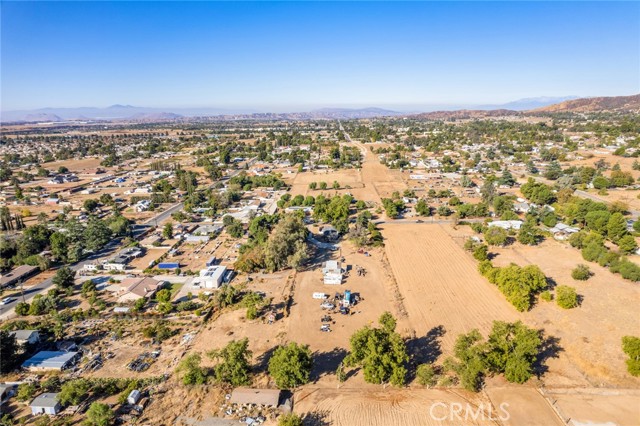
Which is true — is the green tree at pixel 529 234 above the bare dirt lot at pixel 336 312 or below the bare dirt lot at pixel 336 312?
above

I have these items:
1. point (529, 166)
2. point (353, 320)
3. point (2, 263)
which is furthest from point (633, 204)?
point (2, 263)

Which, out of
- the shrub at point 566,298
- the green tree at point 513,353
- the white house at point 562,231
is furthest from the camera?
the white house at point 562,231

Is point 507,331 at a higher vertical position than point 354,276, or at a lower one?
higher

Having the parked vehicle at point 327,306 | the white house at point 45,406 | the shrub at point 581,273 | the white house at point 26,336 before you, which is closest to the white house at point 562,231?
the shrub at point 581,273

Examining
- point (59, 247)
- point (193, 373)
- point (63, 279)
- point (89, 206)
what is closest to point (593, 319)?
point (193, 373)

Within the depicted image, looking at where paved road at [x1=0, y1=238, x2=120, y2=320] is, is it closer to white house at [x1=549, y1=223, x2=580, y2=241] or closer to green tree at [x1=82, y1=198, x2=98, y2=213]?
green tree at [x1=82, y1=198, x2=98, y2=213]

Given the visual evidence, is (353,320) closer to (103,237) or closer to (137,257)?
(137,257)

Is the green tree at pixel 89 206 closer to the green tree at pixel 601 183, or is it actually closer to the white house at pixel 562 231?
the white house at pixel 562 231
